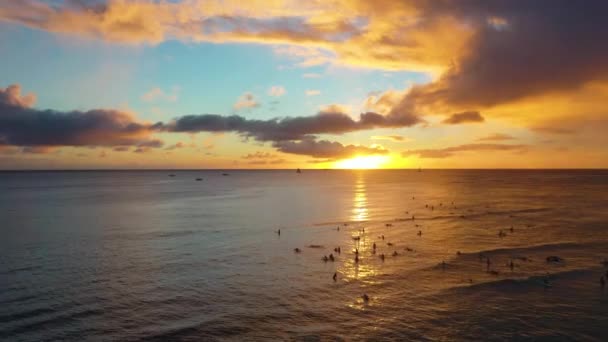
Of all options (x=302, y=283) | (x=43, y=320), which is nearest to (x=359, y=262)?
(x=302, y=283)

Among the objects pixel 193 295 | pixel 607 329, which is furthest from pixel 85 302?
pixel 607 329

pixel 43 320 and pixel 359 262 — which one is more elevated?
pixel 359 262

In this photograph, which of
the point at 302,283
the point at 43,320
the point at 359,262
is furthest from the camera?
the point at 359,262

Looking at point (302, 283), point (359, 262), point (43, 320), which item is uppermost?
point (359, 262)

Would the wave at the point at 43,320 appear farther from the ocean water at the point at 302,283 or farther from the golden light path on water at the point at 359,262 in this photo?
the golden light path on water at the point at 359,262

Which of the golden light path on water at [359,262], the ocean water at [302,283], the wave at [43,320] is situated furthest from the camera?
the golden light path on water at [359,262]

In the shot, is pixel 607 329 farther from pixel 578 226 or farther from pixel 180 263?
pixel 578 226

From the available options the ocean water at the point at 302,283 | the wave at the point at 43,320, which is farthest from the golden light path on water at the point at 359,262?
the wave at the point at 43,320

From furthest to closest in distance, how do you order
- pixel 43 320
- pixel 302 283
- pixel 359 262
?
1. pixel 359 262
2. pixel 302 283
3. pixel 43 320

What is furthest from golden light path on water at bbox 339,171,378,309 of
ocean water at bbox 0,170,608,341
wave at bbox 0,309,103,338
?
wave at bbox 0,309,103,338

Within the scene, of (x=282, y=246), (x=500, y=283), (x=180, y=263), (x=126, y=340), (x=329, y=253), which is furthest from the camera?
(x=282, y=246)

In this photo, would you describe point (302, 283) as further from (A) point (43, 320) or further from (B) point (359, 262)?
(A) point (43, 320)
